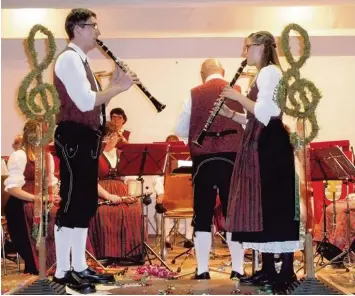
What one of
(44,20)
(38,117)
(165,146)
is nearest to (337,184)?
(165,146)

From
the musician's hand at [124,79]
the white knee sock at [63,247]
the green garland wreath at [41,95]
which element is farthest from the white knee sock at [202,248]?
the green garland wreath at [41,95]

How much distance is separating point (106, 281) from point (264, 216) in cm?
125

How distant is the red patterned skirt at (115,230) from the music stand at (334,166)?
2064 mm

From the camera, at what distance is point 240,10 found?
995 centimetres

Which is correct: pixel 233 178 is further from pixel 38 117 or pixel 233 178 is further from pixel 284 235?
pixel 38 117

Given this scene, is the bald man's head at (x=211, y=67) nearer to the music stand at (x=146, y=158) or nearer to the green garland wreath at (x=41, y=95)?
the music stand at (x=146, y=158)

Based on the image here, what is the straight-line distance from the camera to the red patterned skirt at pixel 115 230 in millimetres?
6785

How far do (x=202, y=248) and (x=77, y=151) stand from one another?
136 cm

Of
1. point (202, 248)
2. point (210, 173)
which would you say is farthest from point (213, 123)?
point (202, 248)

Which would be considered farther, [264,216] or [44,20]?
[44,20]

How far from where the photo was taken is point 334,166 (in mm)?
5547

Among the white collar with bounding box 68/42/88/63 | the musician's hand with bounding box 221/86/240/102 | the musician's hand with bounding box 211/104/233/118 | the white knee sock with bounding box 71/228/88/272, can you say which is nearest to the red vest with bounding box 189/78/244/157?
the musician's hand with bounding box 211/104/233/118

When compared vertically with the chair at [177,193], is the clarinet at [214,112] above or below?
above

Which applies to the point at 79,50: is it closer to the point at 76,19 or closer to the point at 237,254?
the point at 76,19
